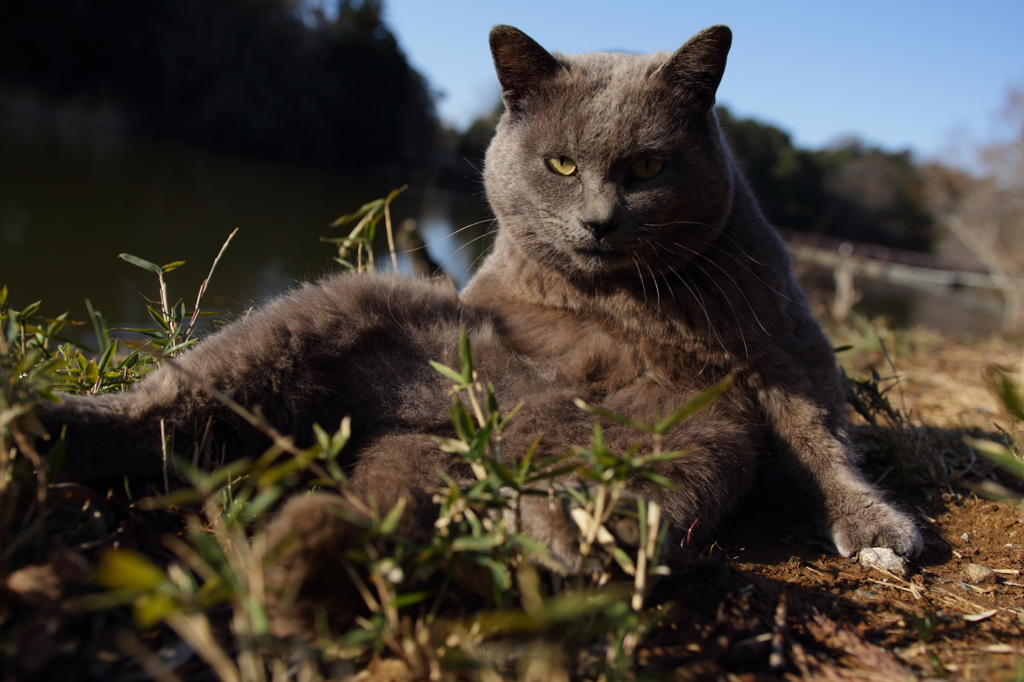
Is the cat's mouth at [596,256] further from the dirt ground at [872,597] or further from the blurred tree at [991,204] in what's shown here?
the blurred tree at [991,204]

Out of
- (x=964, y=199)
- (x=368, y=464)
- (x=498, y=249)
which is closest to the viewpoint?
(x=368, y=464)

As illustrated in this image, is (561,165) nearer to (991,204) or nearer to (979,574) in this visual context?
(979,574)

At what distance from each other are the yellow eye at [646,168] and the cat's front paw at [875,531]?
103 centimetres

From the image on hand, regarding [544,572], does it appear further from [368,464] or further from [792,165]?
[792,165]

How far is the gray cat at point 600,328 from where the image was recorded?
1435 millimetres

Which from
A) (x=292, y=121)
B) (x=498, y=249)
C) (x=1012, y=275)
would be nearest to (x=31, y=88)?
(x=292, y=121)

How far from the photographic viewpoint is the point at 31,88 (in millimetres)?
14961

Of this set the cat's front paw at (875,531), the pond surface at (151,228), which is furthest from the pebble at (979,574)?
the pond surface at (151,228)

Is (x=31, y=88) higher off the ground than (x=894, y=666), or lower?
higher

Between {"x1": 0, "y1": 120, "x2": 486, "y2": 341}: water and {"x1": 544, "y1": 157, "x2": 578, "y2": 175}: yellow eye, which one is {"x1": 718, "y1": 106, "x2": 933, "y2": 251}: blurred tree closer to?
{"x1": 0, "y1": 120, "x2": 486, "y2": 341}: water

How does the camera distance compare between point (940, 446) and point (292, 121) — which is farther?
point (292, 121)

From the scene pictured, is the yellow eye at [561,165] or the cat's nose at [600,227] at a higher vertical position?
the yellow eye at [561,165]

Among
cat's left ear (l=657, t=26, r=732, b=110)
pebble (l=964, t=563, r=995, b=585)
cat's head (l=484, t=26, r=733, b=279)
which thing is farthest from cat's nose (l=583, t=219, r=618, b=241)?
pebble (l=964, t=563, r=995, b=585)

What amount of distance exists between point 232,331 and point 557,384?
2.57ft
